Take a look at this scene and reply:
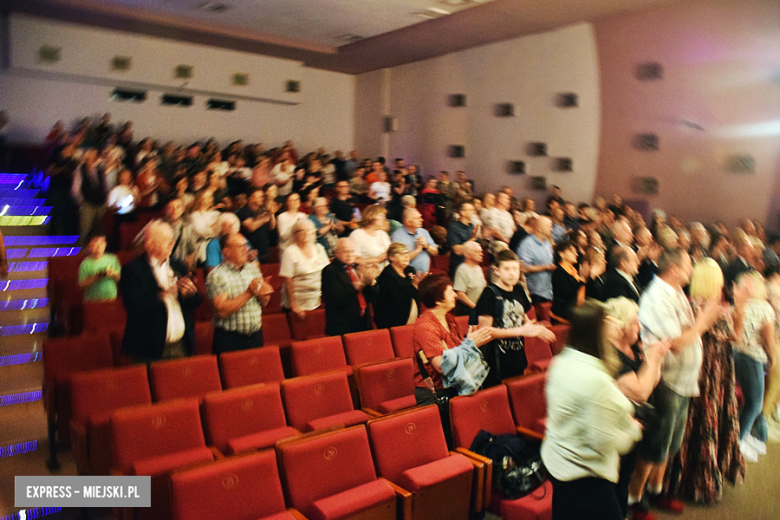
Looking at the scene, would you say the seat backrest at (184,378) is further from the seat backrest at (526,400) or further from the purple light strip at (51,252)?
the purple light strip at (51,252)

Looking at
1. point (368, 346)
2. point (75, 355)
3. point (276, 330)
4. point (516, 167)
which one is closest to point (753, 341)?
point (368, 346)

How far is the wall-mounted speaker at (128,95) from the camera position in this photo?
8.63m

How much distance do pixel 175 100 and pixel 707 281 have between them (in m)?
8.95

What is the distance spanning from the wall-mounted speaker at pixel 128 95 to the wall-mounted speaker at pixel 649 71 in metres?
7.65

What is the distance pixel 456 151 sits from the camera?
30.9ft

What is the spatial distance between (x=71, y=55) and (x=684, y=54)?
8.41m

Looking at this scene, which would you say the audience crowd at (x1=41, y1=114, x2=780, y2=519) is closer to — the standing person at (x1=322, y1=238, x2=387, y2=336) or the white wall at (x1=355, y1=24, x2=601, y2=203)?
the standing person at (x1=322, y1=238, x2=387, y2=336)

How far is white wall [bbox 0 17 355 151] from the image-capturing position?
25.4ft

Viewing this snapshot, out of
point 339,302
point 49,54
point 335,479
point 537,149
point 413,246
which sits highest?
point 49,54

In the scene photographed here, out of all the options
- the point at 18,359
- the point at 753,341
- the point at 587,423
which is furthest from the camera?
the point at 18,359

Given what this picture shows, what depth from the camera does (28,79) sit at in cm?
795

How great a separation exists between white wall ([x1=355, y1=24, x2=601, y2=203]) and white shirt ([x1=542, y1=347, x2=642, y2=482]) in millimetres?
6365

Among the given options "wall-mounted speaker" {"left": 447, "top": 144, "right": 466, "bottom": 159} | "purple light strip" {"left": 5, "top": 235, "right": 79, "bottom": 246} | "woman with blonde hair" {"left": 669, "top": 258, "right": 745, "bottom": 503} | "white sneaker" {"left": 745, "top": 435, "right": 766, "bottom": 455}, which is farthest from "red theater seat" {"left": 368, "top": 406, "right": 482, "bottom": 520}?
"wall-mounted speaker" {"left": 447, "top": 144, "right": 466, "bottom": 159}

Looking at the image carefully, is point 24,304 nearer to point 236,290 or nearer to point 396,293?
point 236,290
